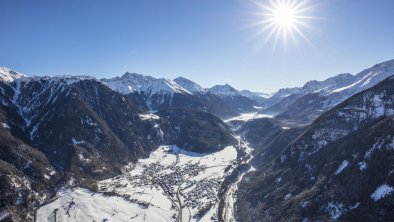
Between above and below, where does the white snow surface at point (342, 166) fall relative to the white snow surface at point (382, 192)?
above

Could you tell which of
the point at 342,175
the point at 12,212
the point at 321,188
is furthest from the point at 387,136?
the point at 12,212

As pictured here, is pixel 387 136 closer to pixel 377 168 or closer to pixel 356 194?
pixel 377 168

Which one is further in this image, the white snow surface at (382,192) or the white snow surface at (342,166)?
the white snow surface at (342,166)

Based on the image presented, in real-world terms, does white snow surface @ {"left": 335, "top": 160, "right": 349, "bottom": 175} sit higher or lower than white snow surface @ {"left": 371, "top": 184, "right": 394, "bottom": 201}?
higher

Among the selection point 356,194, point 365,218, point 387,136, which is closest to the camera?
point 365,218

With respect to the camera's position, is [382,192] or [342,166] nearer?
[382,192]

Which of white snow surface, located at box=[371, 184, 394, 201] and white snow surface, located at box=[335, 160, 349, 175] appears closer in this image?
white snow surface, located at box=[371, 184, 394, 201]

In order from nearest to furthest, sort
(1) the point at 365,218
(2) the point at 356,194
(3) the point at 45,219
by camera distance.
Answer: (1) the point at 365,218, (2) the point at 356,194, (3) the point at 45,219

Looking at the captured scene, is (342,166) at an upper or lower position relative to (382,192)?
upper
